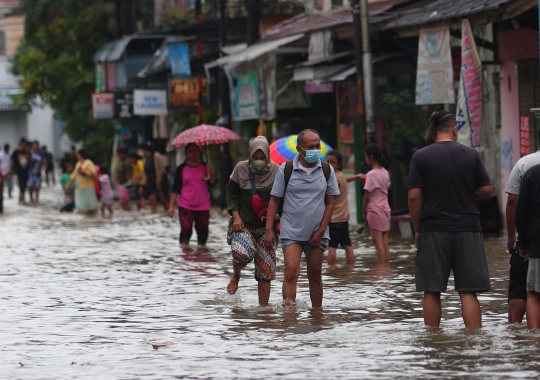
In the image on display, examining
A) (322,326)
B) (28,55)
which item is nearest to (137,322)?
(322,326)

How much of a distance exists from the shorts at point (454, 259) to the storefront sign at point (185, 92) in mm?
21617

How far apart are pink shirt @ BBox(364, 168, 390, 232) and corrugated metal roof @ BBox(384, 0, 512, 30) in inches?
110

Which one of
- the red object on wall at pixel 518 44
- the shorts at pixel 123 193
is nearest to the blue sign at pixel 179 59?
the shorts at pixel 123 193

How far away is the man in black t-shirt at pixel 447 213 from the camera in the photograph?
844 centimetres

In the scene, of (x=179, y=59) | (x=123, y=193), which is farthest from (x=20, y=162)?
(x=123, y=193)

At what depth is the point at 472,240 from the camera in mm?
8484

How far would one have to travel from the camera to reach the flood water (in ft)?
25.2

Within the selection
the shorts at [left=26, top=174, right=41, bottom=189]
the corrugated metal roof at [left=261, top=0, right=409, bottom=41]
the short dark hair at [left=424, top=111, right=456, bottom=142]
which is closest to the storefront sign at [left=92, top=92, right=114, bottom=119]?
the shorts at [left=26, top=174, right=41, bottom=189]

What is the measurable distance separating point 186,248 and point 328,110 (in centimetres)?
853

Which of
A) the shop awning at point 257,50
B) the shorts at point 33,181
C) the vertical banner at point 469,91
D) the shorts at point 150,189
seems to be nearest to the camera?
the vertical banner at point 469,91

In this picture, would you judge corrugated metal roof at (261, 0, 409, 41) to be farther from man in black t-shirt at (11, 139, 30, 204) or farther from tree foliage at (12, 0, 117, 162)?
tree foliage at (12, 0, 117, 162)

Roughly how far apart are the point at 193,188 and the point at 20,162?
63.1 ft

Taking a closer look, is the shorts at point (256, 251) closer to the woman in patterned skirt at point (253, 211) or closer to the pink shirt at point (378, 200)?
the woman in patterned skirt at point (253, 211)

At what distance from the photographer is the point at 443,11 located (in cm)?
1791
